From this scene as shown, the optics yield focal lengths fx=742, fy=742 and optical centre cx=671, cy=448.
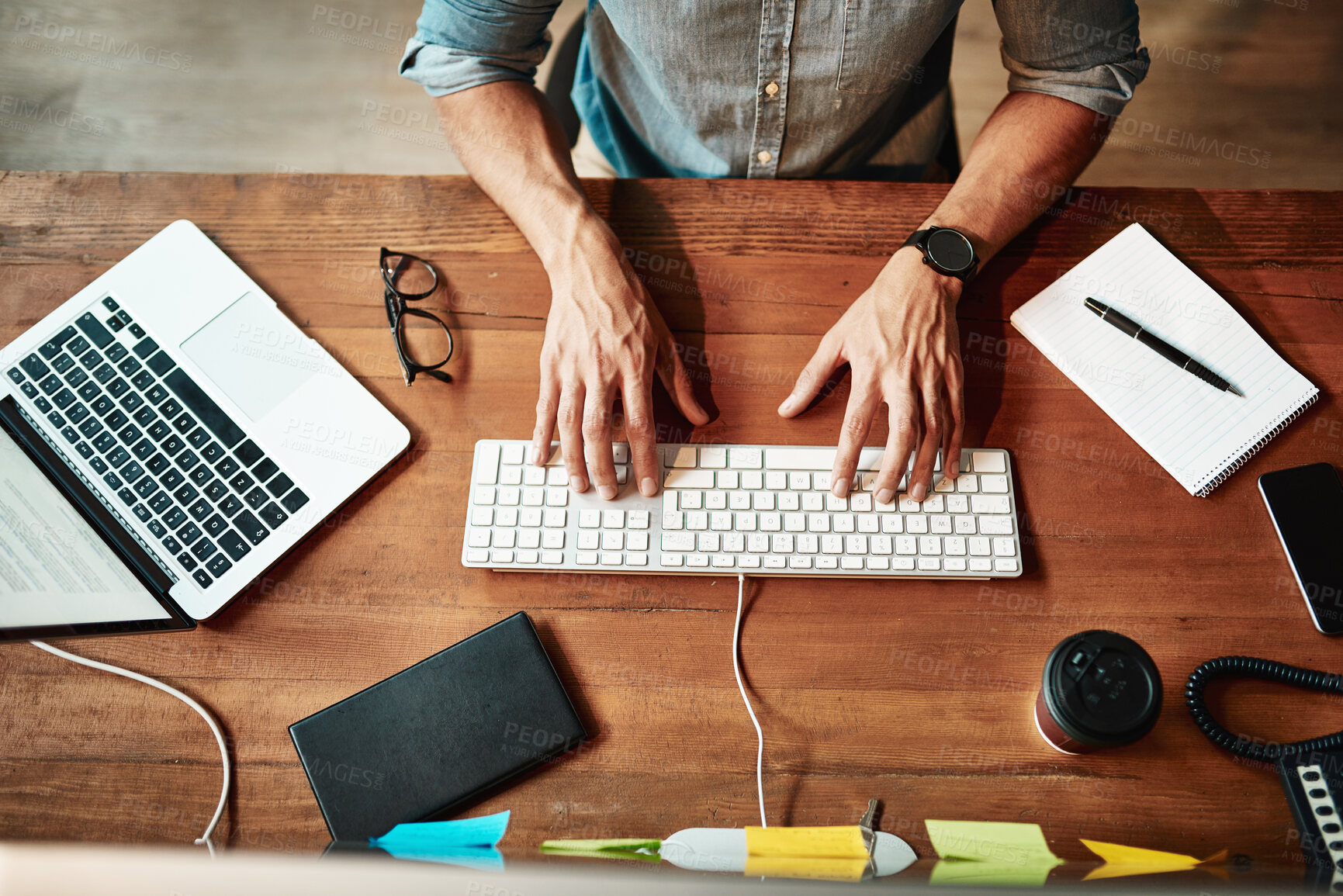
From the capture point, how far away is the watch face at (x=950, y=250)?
2.75 ft

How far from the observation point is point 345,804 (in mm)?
668

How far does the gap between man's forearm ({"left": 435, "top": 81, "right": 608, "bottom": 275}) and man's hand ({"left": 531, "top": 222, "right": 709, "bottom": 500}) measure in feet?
0.08

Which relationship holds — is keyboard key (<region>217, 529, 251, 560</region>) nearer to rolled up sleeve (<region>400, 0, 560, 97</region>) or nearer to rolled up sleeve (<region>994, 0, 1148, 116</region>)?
rolled up sleeve (<region>400, 0, 560, 97</region>)

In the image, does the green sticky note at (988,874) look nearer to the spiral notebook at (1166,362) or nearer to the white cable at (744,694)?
the white cable at (744,694)

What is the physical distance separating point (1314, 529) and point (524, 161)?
96 centimetres

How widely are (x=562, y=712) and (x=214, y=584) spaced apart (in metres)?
0.37

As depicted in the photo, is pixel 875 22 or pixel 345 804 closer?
pixel 345 804

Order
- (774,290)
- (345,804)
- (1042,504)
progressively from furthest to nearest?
(774,290) < (1042,504) < (345,804)

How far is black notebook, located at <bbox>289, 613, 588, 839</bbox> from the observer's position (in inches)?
26.4

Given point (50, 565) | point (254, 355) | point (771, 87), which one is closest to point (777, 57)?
point (771, 87)

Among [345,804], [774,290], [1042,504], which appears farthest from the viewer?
[774,290]

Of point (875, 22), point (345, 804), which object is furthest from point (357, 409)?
point (875, 22)

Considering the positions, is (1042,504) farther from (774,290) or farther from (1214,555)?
(774,290)

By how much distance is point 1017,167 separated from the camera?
0.90m
